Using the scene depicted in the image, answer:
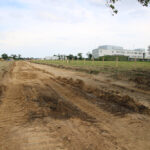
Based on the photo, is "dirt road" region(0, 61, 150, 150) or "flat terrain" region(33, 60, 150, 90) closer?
"dirt road" region(0, 61, 150, 150)

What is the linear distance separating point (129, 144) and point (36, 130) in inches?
65.2

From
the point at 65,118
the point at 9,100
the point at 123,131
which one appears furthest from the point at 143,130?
the point at 9,100

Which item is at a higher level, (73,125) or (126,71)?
(126,71)

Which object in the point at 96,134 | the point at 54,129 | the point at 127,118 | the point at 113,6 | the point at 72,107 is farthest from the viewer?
the point at 113,6

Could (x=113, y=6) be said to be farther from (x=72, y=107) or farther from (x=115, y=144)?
(x=115, y=144)

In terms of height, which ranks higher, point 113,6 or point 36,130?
point 113,6

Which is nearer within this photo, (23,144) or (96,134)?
(23,144)

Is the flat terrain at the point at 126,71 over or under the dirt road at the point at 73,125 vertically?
over

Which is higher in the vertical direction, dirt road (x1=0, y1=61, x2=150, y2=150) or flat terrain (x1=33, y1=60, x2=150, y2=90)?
flat terrain (x1=33, y1=60, x2=150, y2=90)

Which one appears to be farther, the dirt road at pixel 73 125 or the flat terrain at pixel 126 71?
the flat terrain at pixel 126 71

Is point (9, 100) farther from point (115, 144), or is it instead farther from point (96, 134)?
point (115, 144)

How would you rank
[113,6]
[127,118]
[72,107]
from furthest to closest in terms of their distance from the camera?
[113,6], [72,107], [127,118]

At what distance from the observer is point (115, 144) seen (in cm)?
221

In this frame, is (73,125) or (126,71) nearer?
(73,125)
